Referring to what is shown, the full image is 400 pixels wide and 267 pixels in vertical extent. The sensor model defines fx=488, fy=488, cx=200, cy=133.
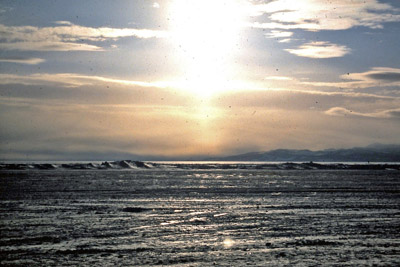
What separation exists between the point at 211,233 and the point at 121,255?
30.2 feet

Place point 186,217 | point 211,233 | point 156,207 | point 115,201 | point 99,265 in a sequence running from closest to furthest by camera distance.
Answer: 1. point 99,265
2. point 211,233
3. point 186,217
4. point 156,207
5. point 115,201

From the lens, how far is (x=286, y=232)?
3394 cm

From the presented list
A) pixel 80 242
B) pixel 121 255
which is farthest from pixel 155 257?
pixel 80 242

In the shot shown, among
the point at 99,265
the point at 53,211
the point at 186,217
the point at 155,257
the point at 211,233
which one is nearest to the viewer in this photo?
the point at 99,265

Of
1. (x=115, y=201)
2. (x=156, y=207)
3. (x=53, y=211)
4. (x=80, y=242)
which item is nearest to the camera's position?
(x=80, y=242)

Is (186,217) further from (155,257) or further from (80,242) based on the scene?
(155,257)

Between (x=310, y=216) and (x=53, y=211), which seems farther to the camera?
(x=53, y=211)

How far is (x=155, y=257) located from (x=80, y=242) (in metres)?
6.88

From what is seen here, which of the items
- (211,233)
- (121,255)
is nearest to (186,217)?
(211,233)

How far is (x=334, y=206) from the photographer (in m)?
53.2

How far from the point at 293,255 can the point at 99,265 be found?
10131 millimetres

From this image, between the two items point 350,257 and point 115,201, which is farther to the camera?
point 115,201

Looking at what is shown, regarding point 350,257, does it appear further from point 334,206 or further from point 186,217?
point 334,206

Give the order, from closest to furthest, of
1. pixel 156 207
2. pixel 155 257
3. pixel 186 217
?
pixel 155 257, pixel 186 217, pixel 156 207
